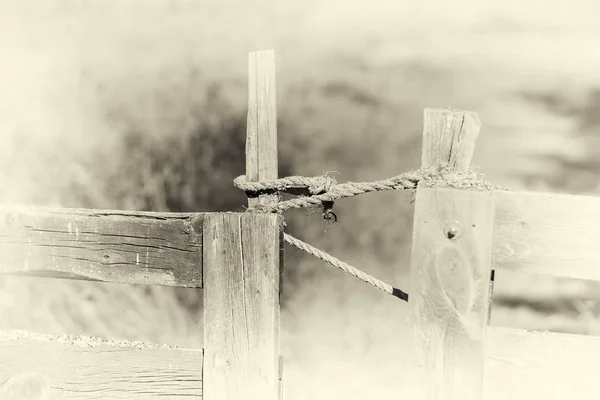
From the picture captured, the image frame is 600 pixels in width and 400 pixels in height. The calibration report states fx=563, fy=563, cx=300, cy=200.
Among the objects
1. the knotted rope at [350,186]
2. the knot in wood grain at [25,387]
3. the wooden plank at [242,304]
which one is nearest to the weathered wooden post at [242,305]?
the wooden plank at [242,304]

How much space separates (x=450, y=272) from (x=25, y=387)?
1.54 meters

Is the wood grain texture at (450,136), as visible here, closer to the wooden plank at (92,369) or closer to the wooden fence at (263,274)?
the wooden fence at (263,274)

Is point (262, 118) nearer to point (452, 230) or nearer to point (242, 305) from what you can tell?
point (242, 305)

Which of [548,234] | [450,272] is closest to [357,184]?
[450,272]

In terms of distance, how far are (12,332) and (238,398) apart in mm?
885

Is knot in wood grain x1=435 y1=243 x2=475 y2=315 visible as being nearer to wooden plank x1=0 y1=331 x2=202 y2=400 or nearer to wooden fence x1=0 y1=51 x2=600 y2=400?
wooden fence x1=0 y1=51 x2=600 y2=400

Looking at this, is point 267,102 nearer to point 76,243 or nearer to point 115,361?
point 76,243

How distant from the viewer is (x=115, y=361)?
1968mm

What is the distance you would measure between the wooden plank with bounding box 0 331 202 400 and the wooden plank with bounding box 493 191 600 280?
107 cm

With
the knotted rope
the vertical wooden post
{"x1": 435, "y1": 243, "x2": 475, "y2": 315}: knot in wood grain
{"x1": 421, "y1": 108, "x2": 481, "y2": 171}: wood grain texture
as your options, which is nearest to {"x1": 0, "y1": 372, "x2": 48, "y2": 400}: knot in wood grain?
the knotted rope

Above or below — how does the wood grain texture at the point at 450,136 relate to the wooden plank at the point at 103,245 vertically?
above

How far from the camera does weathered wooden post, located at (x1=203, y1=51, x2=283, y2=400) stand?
1.84 metres

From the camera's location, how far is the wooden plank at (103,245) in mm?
1899

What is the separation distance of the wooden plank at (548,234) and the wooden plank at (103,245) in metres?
0.98
